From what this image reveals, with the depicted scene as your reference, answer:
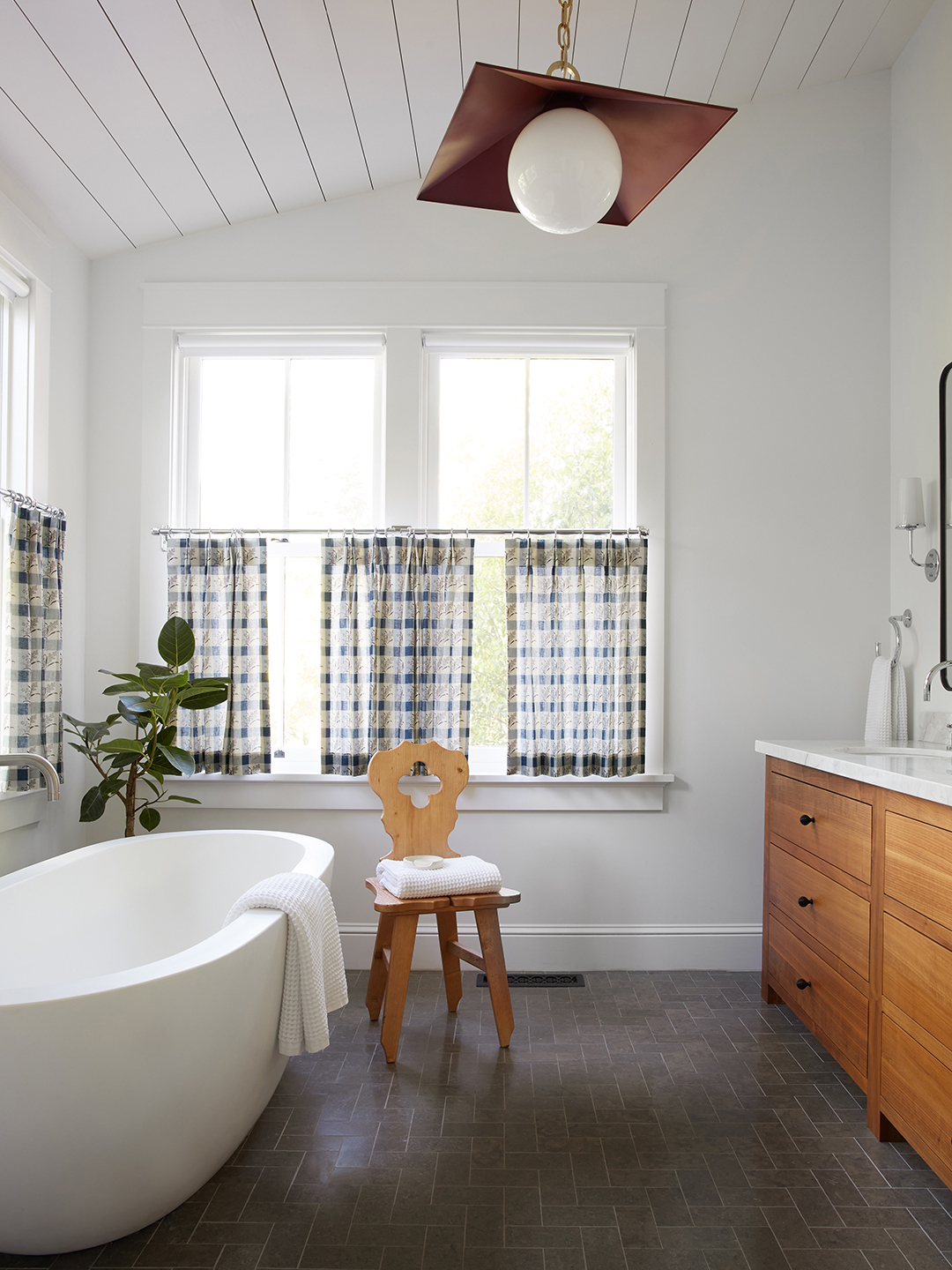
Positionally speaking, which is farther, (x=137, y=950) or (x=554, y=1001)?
(x=554, y=1001)

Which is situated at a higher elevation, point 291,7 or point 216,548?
point 291,7

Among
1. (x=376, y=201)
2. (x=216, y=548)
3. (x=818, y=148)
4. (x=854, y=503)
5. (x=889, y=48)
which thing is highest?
(x=889, y=48)

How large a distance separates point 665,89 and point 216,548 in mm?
2346

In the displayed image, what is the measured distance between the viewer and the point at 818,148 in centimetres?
324

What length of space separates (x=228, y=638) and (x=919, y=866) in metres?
2.36

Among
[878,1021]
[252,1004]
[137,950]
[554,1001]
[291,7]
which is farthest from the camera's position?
[554,1001]

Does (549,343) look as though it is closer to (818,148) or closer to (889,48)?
(818,148)

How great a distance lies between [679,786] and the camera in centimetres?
323

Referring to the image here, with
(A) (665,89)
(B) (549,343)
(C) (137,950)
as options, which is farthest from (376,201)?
(C) (137,950)

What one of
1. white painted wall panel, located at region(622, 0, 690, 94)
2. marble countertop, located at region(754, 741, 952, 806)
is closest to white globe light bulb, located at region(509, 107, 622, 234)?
marble countertop, located at region(754, 741, 952, 806)

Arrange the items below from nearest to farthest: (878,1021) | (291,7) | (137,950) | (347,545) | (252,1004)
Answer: (252,1004), (878,1021), (291,7), (137,950), (347,545)

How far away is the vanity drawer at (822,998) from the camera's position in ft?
7.18

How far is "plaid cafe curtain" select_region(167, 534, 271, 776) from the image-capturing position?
3145 millimetres

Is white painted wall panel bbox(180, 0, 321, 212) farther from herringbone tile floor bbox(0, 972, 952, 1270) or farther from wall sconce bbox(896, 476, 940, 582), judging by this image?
herringbone tile floor bbox(0, 972, 952, 1270)
